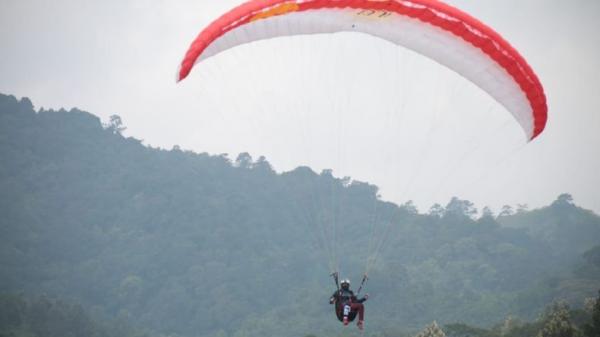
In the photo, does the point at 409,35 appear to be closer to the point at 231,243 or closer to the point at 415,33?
the point at 415,33

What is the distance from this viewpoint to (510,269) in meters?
89.8

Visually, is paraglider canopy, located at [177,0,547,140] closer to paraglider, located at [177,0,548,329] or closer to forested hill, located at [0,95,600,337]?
paraglider, located at [177,0,548,329]

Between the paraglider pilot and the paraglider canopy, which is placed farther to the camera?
the paraglider pilot

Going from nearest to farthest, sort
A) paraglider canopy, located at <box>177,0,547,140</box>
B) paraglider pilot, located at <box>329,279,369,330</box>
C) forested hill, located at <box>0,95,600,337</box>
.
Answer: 1. paraglider canopy, located at <box>177,0,547,140</box>
2. paraglider pilot, located at <box>329,279,369,330</box>
3. forested hill, located at <box>0,95,600,337</box>

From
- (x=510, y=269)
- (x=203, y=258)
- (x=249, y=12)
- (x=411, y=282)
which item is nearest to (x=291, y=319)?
(x=411, y=282)

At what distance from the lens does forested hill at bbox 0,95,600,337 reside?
Result: 78.1m

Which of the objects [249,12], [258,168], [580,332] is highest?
[258,168]

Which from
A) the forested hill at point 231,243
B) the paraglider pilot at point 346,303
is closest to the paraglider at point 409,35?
the paraglider pilot at point 346,303

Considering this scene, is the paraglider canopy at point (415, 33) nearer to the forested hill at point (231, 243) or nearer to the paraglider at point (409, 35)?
the paraglider at point (409, 35)

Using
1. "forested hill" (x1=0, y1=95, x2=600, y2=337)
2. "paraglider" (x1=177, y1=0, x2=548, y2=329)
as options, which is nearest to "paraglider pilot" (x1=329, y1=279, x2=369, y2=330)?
"paraglider" (x1=177, y1=0, x2=548, y2=329)

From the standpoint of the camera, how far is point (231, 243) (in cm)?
9650

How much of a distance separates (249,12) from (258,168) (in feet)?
312

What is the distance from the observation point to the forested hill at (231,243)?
256 feet

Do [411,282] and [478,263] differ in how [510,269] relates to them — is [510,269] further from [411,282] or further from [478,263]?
[411,282]
